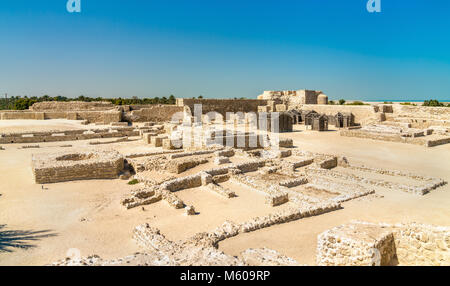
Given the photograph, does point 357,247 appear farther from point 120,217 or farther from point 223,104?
point 223,104

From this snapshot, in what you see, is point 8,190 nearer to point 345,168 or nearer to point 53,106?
point 345,168

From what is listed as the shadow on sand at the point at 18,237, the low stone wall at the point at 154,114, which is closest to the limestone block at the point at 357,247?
the shadow on sand at the point at 18,237

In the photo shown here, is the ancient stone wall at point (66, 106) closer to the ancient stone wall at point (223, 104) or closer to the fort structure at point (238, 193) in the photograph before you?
the fort structure at point (238, 193)

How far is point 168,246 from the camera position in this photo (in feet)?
17.8

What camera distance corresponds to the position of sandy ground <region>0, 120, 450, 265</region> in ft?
19.3

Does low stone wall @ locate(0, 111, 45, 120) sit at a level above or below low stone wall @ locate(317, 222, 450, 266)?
above

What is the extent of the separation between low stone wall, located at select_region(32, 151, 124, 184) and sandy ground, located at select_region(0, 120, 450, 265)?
0.36 metres

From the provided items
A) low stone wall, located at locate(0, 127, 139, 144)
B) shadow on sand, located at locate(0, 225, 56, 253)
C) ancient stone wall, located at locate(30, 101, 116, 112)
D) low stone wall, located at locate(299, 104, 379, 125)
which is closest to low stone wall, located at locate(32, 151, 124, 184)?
shadow on sand, located at locate(0, 225, 56, 253)

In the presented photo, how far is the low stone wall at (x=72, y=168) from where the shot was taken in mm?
10078

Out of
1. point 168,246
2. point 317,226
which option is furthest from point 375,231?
point 168,246

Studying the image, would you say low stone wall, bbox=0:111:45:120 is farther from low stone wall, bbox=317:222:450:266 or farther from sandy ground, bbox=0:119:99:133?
low stone wall, bbox=317:222:450:266

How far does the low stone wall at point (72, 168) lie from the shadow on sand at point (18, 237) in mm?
3556

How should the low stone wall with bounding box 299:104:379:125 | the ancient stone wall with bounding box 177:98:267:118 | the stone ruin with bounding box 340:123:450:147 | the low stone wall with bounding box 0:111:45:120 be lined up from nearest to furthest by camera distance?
the stone ruin with bounding box 340:123:450:147 → the low stone wall with bounding box 0:111:45:120 → the low stone wall with bounding box 299:104:379:125 → the ancient stone wall with bounding box 177:98:267:118

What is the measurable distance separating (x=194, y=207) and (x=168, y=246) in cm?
294
